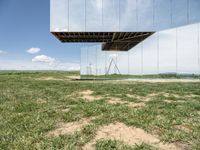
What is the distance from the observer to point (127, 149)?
105 inches

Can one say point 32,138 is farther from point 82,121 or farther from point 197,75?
point 197,75

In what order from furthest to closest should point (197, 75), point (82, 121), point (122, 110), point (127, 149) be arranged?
1. point (197, 75)
2. point (122, 110)
3. point (82, 121)
4. point (127, 149)

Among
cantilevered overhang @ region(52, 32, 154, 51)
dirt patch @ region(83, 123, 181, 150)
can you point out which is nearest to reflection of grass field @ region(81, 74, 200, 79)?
cantilevered overhang @ region(52, 32, 154, 51)

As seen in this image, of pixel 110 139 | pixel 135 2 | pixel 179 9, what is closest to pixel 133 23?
pixel 135 2

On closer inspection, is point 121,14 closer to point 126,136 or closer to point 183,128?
point 183,128

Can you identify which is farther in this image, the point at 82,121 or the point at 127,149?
the point at 82,121

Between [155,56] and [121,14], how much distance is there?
628 centimetres

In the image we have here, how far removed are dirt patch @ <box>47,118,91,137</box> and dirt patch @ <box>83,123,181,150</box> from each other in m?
0.51

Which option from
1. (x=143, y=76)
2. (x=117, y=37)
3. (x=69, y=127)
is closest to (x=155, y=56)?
(x=143, y=76)

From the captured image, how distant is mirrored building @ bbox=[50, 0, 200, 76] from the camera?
1905cm

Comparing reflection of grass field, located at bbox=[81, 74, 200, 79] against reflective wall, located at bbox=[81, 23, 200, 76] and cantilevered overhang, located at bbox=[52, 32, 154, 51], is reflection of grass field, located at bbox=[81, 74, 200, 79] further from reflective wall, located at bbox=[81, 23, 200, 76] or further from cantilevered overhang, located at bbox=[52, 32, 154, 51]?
cantilevered overhang, located at bbox=[52, 32, 154, 51]

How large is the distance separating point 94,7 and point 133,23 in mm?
4912

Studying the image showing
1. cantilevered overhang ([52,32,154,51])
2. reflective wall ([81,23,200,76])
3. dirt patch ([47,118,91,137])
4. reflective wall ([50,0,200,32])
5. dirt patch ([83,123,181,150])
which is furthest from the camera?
cantilevered overhang ([52,32,154,51])

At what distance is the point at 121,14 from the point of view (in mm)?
19406
